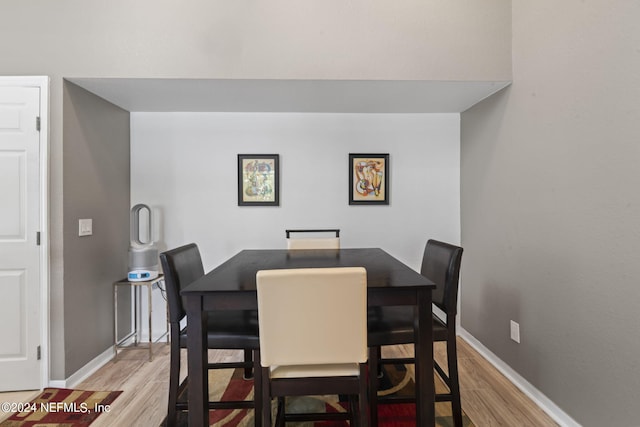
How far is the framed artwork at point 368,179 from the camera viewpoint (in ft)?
10.1

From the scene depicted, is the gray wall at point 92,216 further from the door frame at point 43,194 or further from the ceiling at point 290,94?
the ceiling at point 290,94

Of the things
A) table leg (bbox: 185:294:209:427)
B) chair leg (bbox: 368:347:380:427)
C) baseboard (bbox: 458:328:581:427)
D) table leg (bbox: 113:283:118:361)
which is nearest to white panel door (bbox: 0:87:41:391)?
table leg (bbox: 113:283:118:361)

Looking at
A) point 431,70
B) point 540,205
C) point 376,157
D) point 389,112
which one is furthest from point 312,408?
point 389,112

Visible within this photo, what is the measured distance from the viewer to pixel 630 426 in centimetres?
142

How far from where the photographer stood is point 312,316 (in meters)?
1.26

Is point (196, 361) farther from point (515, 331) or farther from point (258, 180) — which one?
point (515, 331)

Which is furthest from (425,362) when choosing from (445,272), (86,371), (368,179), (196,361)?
(86,371)

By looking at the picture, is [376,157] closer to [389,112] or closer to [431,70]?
[389,112]

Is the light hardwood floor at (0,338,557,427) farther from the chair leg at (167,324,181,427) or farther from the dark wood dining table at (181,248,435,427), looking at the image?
the dark wood dining table at (181,248,435,427)

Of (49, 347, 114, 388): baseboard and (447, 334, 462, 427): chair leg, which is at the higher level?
(447, 334, 462, 427): chair leg

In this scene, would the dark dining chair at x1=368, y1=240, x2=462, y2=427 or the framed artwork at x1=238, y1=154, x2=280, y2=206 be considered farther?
the framed artwork at x1=238, y1=154, x2=280, y2=206

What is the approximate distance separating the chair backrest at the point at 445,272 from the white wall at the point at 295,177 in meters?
1.16

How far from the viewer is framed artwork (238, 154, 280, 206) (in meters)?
3.04

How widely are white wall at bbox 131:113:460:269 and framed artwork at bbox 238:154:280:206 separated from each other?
61 mm
